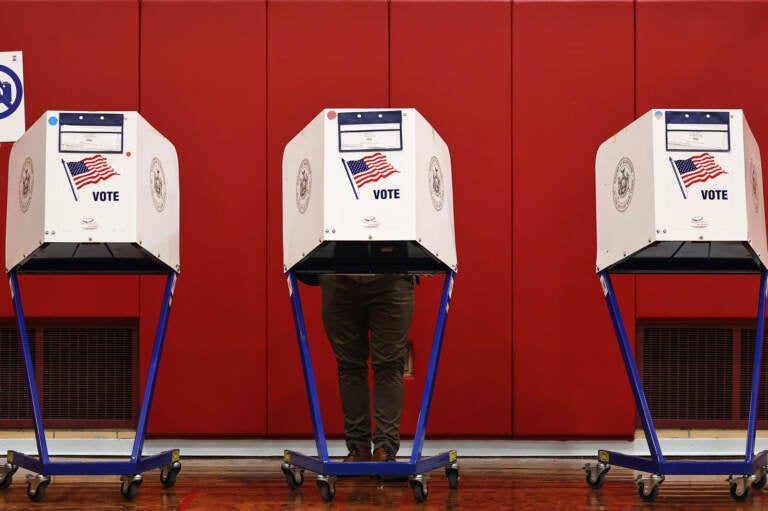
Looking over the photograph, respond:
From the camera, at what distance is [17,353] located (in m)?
4.75

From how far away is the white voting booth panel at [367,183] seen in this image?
128 inches

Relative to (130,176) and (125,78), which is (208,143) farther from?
(130,176)

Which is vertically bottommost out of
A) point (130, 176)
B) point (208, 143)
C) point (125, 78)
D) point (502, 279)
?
point (502, 279)

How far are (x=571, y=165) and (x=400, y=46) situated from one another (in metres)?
1.08

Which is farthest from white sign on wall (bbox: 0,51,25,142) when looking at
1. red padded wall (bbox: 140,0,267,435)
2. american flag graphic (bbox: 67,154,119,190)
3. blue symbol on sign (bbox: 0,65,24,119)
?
american flag graphic (bbox: 67,154,119,190)

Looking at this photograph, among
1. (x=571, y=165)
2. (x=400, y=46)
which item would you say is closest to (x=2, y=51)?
(x=400, y=46)

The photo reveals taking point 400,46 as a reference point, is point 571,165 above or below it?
below

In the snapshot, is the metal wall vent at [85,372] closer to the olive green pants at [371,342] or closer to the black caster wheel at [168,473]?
the black caster wheel at [168,473]

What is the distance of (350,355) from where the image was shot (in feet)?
12.6

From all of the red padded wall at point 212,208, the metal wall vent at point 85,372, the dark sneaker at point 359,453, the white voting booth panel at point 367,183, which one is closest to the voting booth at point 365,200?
the white voting booth panel at point 367,183

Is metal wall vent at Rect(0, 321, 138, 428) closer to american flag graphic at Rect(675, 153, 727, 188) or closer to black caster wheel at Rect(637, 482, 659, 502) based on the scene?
black caster wheel at Rect(637, 482, 659, 502)

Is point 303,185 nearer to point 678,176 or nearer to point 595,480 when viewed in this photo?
point 678,176

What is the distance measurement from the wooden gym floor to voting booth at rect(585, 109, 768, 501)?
0.15m

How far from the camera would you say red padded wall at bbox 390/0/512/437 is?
465cm
